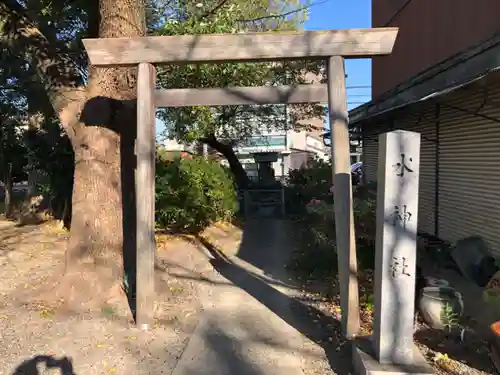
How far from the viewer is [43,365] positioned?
4.07 m

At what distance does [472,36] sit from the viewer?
25.3 ft

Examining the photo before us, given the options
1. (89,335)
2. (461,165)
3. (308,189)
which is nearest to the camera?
(89,335)

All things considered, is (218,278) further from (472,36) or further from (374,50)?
(472,36)

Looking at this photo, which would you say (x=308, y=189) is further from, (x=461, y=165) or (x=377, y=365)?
(x=377, y=365)

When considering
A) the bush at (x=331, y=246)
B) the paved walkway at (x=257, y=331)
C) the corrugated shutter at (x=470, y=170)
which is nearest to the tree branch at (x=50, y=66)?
the paved walkway at (x=257, y=331)

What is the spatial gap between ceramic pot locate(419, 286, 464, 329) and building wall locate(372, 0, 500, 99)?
14.6 feet

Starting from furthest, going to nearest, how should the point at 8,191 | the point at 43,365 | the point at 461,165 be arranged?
the point at 8,191, the point at 461,165, the point at 43,365

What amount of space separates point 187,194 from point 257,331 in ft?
18.3

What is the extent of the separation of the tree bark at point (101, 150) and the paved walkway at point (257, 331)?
1.51m

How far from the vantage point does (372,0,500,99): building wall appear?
743cm

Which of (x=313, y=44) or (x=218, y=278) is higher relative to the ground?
(x=313, y=44)

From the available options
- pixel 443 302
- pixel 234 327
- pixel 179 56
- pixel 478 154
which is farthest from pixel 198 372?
pixel 478 154

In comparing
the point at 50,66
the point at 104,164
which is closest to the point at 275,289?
the point at 104,164

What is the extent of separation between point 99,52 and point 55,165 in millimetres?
6741
